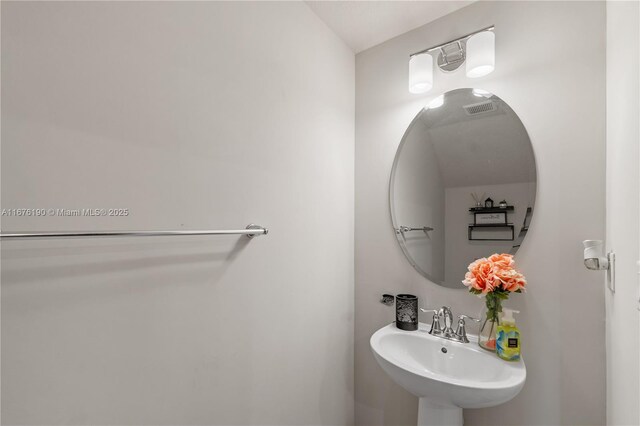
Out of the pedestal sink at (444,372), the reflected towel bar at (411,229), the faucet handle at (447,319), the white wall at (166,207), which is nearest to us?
the white wall at (166,207)

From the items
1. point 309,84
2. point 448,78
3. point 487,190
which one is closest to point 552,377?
point 487,190

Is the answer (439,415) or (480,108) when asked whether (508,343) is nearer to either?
(439,415)

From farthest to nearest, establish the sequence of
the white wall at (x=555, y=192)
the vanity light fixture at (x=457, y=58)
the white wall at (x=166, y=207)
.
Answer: the vanity light fixture at (x=457, y=58)
the white wall at (x=555, y=192)
the white wall at (x=166, y=207)

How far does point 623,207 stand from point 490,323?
672mm

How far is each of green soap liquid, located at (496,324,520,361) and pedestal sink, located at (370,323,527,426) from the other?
1.0 inches

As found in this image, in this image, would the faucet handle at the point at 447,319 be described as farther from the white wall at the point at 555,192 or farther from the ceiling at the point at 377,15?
the ceiling at the point at 377,15

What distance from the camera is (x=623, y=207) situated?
33.4 inches

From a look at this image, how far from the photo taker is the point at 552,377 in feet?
3.99

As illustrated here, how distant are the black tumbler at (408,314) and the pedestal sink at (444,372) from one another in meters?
0.03

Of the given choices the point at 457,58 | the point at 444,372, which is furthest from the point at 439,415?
the point at 457,58

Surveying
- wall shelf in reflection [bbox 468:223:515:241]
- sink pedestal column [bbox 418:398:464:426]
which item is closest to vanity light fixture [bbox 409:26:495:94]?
wall shelf in reflection [bbox 468:223:515:241]

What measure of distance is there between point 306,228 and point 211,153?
1.92ft

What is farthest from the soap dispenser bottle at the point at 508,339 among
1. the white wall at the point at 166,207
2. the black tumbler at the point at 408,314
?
the white wall at the point at 166,207

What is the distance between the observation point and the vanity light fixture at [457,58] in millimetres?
1302
